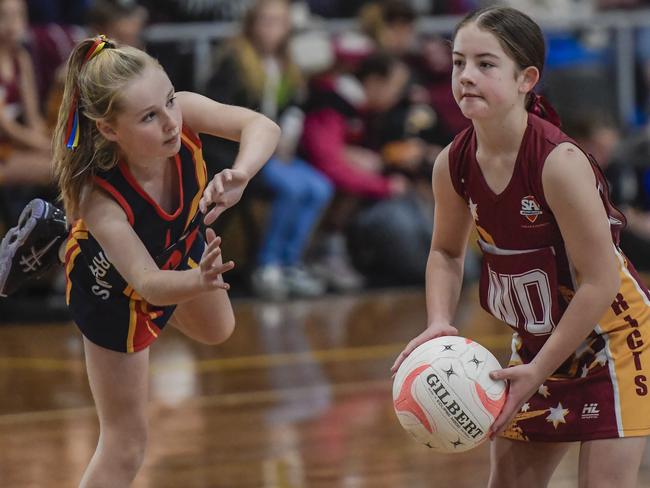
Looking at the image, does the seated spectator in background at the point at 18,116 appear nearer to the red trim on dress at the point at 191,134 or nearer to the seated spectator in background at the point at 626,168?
the seated spectator in background at the point at 626,168

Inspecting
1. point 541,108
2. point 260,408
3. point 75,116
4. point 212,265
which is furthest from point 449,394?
point 260,408

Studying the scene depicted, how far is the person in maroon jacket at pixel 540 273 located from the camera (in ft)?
8.91

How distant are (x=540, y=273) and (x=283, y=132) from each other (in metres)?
4.93

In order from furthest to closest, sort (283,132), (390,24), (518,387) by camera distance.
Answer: (390,24) → (283,132) → (518,387)

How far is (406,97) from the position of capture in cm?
816

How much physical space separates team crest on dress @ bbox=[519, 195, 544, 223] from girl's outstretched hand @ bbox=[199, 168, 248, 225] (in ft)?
2.14

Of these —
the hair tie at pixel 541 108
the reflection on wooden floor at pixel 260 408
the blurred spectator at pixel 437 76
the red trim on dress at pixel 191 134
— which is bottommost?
the reflection on wooden floor at pixel 260 408

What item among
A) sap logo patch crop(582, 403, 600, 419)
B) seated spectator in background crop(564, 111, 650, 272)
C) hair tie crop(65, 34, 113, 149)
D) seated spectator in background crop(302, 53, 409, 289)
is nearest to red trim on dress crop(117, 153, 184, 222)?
hair tie crop(65, 34, 113, 149)

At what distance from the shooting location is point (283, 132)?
7.66m

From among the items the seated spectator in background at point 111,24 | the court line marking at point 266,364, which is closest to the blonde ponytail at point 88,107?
the court line marking at point 266,364

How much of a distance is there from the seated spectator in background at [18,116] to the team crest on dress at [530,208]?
4663mm

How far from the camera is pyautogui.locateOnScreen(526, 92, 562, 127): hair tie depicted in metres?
2.90

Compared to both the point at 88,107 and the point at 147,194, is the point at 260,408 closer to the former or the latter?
the point at 147,194

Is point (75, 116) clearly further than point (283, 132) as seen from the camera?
No
